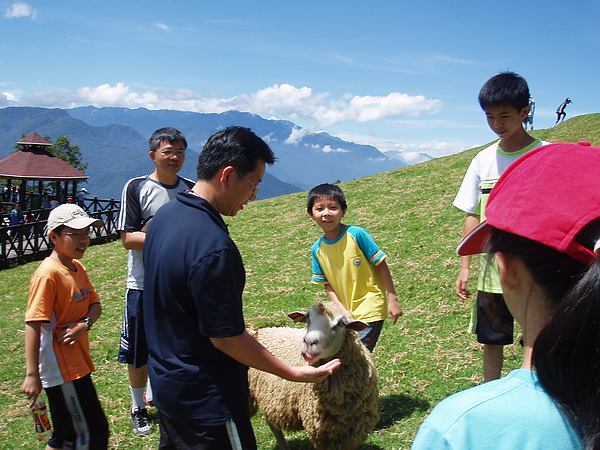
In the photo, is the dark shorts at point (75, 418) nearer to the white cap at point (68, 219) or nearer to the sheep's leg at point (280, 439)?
the white cap at point (68, 219)

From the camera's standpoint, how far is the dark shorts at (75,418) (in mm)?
3307

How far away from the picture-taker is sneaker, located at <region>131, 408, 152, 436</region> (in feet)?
15.0

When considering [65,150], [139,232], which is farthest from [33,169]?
[65,150]

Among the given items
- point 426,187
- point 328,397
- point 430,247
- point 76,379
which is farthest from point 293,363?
point 426,187

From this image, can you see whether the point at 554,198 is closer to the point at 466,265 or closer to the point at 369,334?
the point at 466,265

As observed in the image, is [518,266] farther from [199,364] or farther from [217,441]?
[217,441]

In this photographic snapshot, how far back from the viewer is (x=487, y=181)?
12.6 feet

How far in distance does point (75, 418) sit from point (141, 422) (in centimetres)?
138

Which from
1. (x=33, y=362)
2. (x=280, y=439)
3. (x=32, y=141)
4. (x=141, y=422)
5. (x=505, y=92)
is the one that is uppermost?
(x=32, y=141)

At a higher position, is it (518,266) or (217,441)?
(518,266)

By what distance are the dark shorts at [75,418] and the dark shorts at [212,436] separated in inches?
51.9

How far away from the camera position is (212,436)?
7.54 ft

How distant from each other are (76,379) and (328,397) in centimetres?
193

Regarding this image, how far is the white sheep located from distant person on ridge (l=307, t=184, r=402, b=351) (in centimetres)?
42
